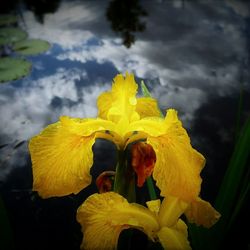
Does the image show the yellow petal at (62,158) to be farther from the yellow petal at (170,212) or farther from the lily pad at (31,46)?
the lily pad at (31,46)

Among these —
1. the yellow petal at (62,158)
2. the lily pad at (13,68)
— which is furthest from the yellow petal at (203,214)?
the lily pad at (13,68)

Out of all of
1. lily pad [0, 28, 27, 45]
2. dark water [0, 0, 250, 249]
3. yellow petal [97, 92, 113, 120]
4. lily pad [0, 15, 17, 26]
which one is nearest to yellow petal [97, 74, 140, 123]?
yellow petal [97, 92, 113, 120]

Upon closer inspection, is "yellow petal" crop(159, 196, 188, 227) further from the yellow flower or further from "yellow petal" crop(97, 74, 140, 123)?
"yellow petal" crop(97, 74, 140, 123)

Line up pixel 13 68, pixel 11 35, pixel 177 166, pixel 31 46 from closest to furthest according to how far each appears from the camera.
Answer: pixel 177 166 < pixel 13 68 < pixel 31 46 < pixel 11 35

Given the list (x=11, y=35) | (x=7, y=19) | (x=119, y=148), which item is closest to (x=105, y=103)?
(x=119, y=148)

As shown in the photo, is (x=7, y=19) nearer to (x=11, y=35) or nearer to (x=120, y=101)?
(x=11, y=35)
